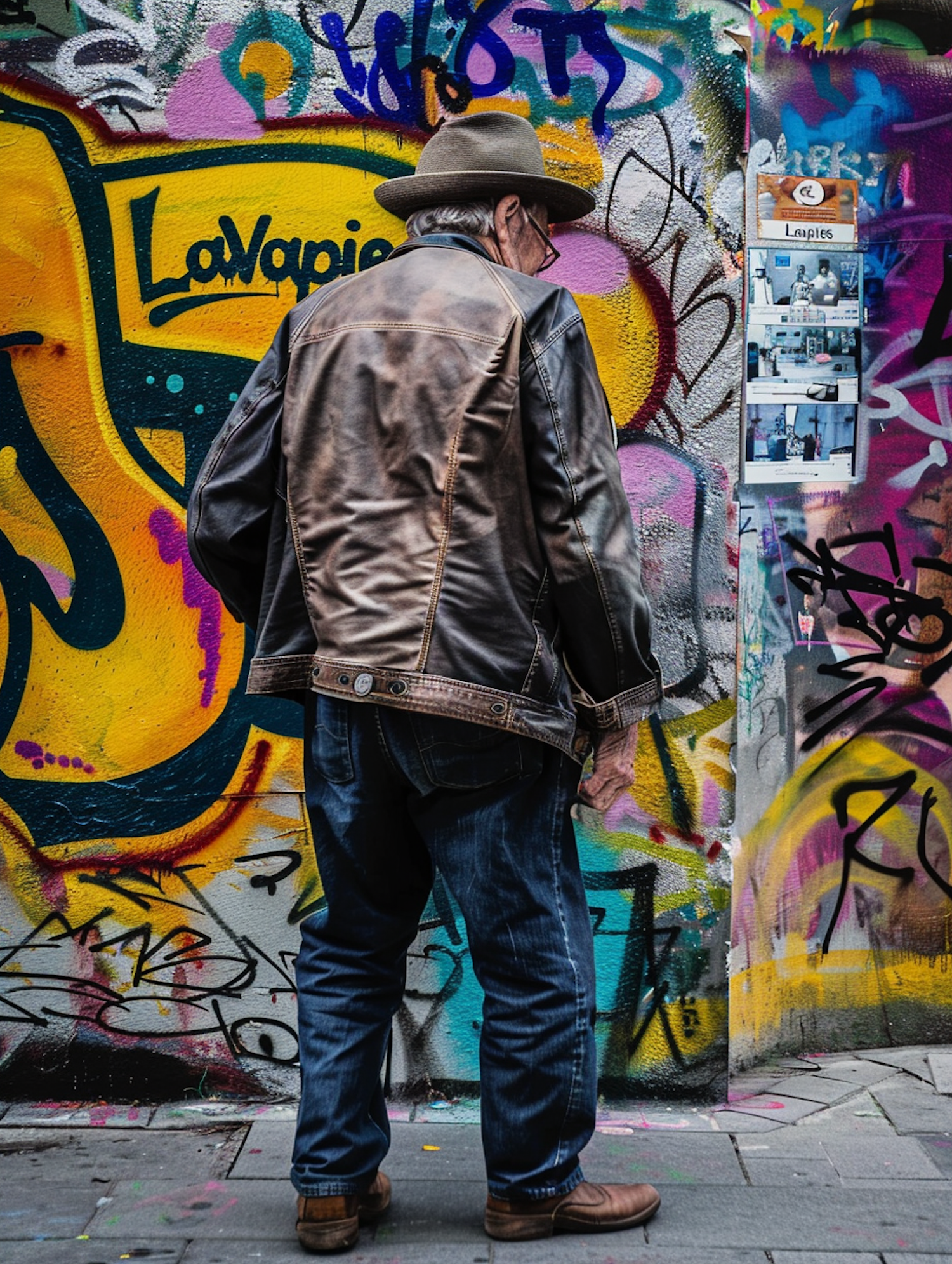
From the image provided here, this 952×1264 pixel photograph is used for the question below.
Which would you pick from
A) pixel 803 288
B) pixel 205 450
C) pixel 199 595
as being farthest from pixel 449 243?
pixel 803 288

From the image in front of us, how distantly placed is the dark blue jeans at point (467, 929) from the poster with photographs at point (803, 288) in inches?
60.0

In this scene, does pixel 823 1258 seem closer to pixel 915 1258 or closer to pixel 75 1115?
pixel 915 1258

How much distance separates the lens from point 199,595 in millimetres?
3359

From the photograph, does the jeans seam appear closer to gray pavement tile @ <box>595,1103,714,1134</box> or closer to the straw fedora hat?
gray pavement tile @ <box>595,1103,714,1134</box>

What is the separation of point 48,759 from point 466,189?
171cm

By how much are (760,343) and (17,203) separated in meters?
1.88

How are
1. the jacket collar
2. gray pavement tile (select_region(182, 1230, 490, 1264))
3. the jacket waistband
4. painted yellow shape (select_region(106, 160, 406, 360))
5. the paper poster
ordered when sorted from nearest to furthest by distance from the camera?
1. the jacket waistband
2. gray pavement tile (select_region(182, 1230, 490, 1264))
3. the jacket collar
4. painted yellow shape (select_region(106, 160, 406, 360))
5. the paper poster

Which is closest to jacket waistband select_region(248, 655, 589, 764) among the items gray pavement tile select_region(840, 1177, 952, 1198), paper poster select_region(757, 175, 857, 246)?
gray pavement tile select_region(840, 1177, 952, 1198)

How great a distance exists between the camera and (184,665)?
336 centimetres

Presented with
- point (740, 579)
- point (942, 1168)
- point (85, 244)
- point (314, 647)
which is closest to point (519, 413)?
point (314, 647)

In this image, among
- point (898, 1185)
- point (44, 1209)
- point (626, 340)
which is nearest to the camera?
point (44, 1209)

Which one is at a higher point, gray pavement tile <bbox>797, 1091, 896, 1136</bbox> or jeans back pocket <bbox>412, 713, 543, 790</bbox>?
jeans back pocket <bbox>412, 713, 543, 790</bbox>

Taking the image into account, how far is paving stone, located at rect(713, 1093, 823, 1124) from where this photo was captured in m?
3.29

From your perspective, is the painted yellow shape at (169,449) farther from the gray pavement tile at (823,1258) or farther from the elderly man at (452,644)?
the gray pavement tile at (823,1258)
